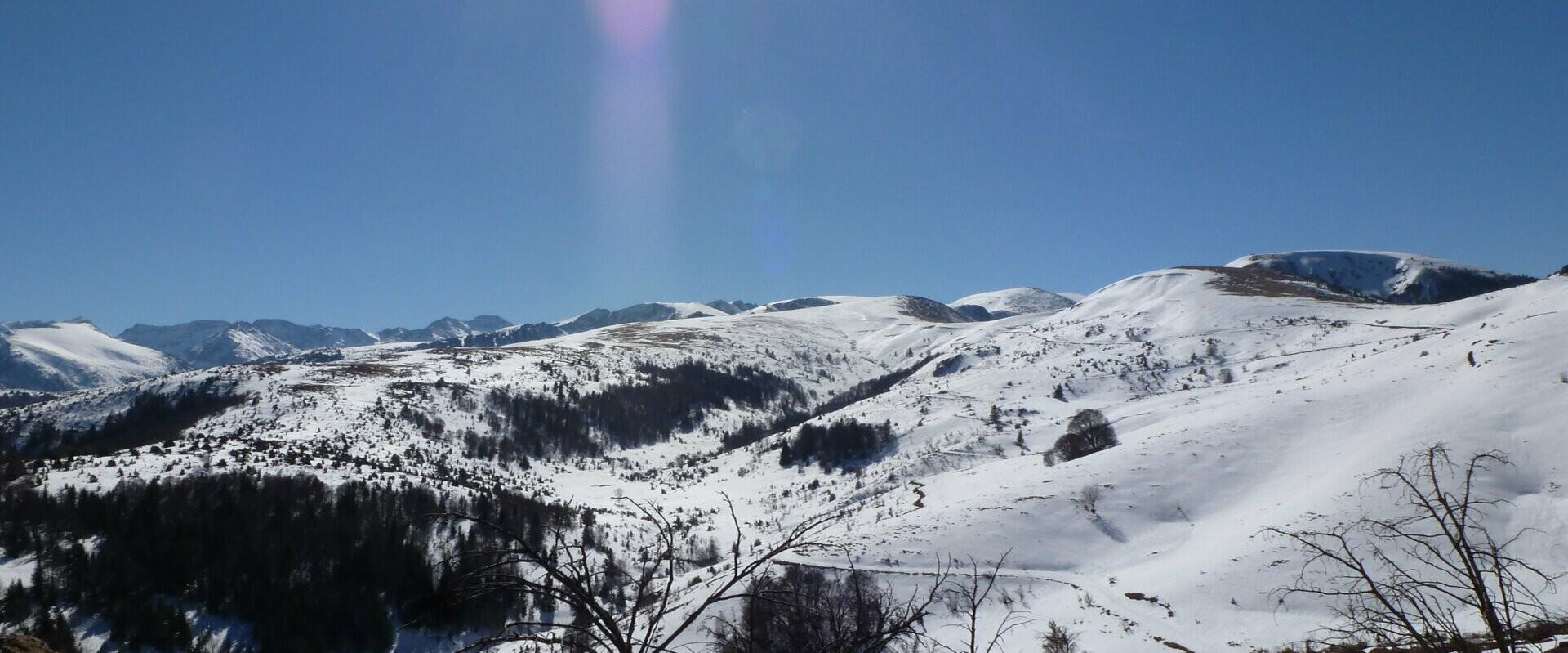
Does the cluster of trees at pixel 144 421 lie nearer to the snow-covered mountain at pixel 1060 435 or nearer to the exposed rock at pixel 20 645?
the snow-covered mountain at pixel 1060 435

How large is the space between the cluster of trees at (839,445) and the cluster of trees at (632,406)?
40635 mm

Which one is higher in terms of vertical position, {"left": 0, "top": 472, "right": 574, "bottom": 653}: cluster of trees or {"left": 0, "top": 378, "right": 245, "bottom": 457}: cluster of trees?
{"left": 0, "top": 378, "right": 245, "bottom": 457}: cluster of trees

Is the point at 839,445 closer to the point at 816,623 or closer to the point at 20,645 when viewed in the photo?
the point at 816,623

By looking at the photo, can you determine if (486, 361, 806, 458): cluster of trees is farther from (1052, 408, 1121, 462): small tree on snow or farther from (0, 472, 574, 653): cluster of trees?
(1052, 408, 1121, 462): small tree on snow

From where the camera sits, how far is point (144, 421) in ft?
280

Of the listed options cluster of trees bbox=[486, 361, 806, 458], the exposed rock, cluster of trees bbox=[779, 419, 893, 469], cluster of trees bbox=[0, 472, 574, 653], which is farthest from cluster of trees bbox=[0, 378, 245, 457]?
A: the exposed rock

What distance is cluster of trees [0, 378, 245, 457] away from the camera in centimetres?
7806

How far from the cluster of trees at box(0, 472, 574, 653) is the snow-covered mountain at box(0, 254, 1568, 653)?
6070mm

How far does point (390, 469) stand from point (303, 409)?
3070 cm

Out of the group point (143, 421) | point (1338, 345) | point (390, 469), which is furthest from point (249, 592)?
point (1338, 345)

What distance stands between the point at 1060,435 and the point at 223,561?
6712 centimetres

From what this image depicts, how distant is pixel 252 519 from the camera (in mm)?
43844

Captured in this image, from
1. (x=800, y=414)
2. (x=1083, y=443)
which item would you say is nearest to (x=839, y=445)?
(x=1083, y=443)

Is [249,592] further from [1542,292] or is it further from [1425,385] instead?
[1542,292]
